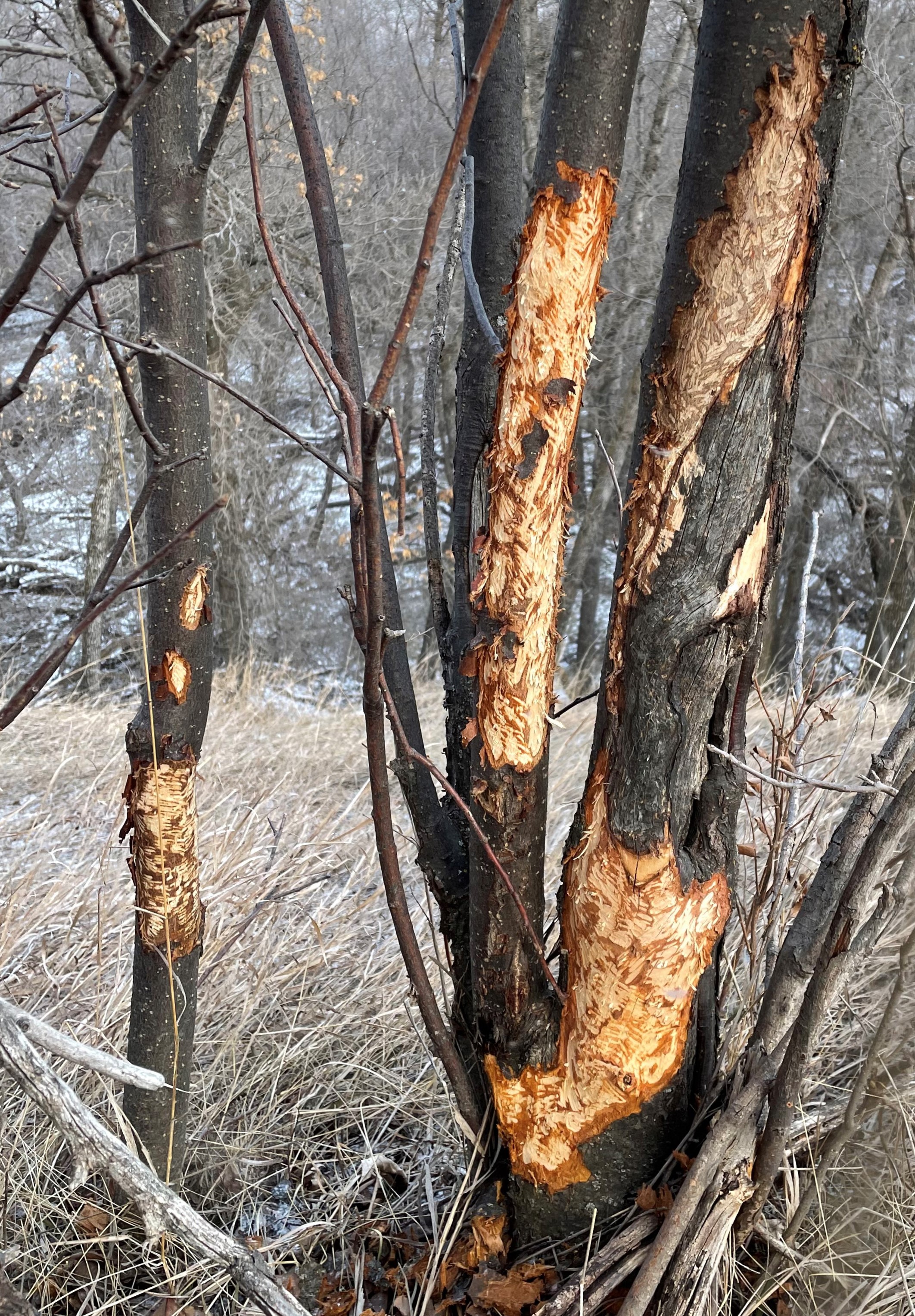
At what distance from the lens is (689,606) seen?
113 cm

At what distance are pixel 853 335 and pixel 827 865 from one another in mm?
8108

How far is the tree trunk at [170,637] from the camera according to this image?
49.7 inches

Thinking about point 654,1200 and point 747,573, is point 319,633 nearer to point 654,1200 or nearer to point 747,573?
point 654,1200

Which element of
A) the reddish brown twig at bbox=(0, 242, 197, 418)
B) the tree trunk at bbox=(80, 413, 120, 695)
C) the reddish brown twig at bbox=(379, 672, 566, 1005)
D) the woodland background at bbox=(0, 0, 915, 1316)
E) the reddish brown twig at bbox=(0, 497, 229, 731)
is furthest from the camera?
the tree trunk at bbox=(80, 413, 120, 695)

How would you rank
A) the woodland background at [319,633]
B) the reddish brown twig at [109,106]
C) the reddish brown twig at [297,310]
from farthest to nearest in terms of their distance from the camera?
the woodland background at [319,633] < the reddish brown twig at [297,310] < the reddish brown twig at [109,106]

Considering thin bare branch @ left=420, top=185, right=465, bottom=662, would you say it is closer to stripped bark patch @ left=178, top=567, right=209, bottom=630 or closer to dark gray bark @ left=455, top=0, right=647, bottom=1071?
dark gray bark @ left=455, top=0, right=647, bottom=1071

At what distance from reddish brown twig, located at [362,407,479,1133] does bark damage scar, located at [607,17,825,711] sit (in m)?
0.37

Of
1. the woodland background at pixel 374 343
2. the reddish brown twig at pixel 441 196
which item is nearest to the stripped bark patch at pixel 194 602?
the reddish brown twig at pixel 441 196

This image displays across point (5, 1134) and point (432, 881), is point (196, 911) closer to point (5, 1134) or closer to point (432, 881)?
point (432, 881)

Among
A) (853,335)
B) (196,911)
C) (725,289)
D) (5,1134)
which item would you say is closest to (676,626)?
(725,289)

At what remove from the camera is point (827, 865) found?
1261mm

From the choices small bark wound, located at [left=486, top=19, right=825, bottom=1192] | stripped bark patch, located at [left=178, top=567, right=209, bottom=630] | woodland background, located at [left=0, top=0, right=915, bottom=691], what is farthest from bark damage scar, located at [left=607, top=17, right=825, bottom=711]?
woodland background, located at [left=0, top=0, right=915, bottom=691]

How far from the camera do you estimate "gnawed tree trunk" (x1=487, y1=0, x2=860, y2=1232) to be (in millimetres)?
1017

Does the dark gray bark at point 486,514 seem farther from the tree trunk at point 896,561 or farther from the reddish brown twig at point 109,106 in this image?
the tree trunk at point 896,561
